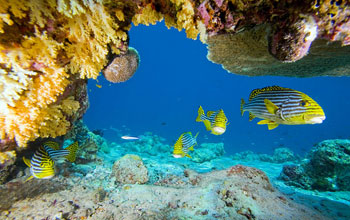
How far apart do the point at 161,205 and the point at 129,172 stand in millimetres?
1691

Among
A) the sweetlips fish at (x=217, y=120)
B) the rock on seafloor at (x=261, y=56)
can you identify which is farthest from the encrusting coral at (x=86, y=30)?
the sweetlips fish at (x=217, y=120)

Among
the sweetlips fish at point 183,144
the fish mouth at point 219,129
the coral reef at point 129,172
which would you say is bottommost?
the coral reef at point 129,172

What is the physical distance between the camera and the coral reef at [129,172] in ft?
13.9

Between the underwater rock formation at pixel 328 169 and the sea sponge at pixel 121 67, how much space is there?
7251 millimetres

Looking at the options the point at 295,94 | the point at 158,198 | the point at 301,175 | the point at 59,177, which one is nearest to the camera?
the point at 295,94

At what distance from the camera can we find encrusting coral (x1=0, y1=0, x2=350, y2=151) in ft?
5.99

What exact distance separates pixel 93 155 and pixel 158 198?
4.13m

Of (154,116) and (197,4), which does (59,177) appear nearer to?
(197,4)

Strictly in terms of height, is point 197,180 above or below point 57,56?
below

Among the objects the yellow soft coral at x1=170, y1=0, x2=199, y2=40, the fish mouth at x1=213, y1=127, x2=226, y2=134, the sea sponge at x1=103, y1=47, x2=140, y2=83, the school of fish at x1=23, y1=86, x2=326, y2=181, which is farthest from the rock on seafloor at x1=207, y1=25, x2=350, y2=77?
the sea sponge at x1=103, y1=47, x2=140, y2=83

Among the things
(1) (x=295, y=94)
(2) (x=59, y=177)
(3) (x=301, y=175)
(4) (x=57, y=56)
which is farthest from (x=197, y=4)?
(3) (x=301, y=175)

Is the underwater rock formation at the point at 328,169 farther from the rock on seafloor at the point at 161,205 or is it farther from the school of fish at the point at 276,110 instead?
the school of fish at the point at 276,110

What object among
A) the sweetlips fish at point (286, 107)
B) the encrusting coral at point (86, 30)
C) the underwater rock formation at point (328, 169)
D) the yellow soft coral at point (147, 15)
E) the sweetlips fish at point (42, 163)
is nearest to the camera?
the sweetlips fish at point (286, 107)

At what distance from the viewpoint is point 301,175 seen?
6.67 m
